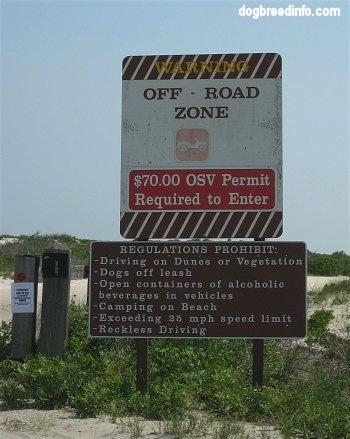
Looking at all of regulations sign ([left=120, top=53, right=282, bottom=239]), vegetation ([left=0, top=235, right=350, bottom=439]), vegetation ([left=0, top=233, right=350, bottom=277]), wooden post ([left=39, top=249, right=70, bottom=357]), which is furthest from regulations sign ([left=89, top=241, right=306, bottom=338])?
vegetation ([left=0, top=233, right=350, bottom=277])

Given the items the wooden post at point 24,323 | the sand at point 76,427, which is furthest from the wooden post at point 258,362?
the wooden post at point 24,323

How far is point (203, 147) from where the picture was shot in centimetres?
865

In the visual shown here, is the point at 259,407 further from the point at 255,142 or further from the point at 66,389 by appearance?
the point at 255,142

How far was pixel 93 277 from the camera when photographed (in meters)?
8.51

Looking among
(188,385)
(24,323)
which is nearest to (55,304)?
(24,323)

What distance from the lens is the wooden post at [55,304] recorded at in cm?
960

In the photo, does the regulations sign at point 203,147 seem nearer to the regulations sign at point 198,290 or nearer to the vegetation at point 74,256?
the regulations sign at point 198,290

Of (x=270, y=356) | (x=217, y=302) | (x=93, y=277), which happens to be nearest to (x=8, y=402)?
(x=93, y=277)

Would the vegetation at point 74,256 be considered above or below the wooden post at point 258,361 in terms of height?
above

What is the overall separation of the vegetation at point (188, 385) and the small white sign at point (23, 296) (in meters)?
0.53

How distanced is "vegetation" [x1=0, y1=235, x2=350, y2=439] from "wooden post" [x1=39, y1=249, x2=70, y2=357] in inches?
7.8

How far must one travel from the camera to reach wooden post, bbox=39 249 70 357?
9602 mm

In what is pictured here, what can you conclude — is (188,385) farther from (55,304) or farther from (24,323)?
(24,323)

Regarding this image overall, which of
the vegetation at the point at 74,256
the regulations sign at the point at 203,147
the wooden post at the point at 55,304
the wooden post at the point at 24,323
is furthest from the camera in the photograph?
the vegetation at the point at 74,256
